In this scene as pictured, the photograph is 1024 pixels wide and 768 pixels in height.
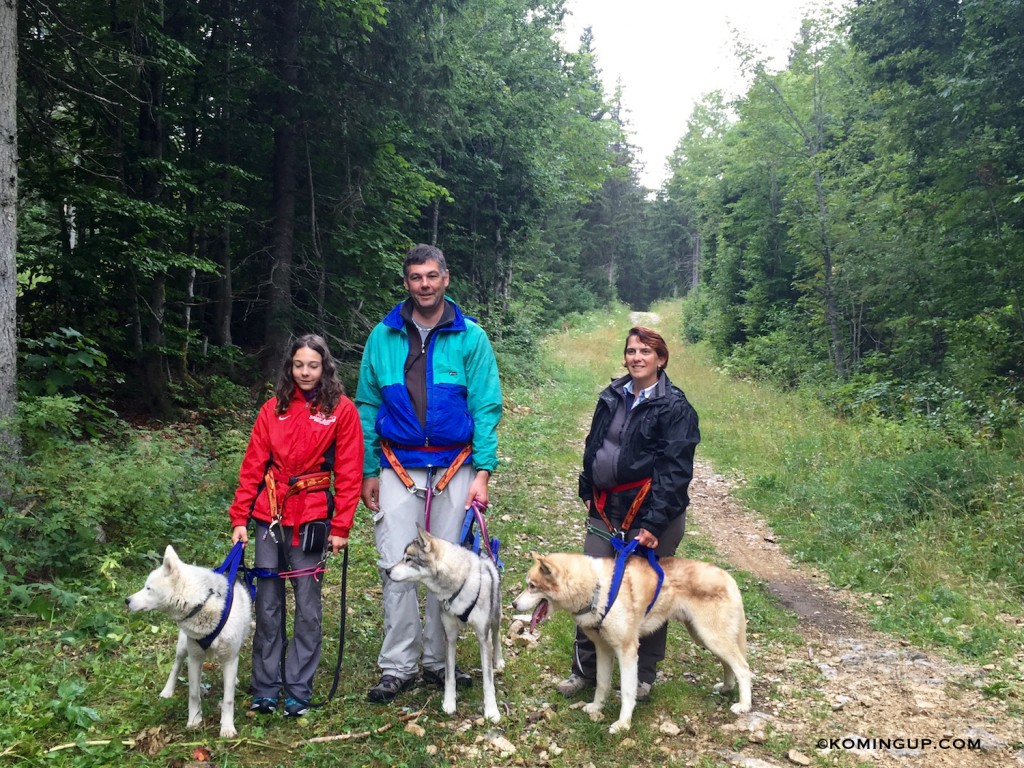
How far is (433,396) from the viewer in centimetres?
387

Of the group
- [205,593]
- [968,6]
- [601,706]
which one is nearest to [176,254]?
[205,593]

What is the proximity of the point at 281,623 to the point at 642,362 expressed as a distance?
271cm

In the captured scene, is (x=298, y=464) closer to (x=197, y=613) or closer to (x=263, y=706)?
(x=197, y=613)

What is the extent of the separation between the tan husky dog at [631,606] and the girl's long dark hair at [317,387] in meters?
1.54

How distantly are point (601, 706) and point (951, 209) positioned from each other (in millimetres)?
10390

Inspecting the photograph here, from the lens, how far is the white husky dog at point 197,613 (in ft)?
10.9

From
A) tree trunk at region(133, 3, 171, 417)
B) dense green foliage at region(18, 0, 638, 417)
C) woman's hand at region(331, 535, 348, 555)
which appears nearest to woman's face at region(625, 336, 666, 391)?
woman's hand at region(331, 535, 348, 555)

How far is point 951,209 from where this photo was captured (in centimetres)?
1034

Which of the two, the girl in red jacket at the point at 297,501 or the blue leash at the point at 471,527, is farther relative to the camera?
the blue leash at the point at 471,527

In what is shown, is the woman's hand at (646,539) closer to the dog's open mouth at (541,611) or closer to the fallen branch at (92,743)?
the dog's open mouth at (541,611)

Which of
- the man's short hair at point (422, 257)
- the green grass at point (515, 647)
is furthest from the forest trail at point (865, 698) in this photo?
the man's short hair at point (422, 257)

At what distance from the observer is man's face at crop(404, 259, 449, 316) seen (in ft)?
12.7

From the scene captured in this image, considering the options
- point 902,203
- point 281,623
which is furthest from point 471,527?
point 902,203

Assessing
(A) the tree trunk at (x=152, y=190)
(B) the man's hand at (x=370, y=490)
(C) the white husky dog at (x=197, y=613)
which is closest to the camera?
(C) the white husky dog at (x=197, y=613)
